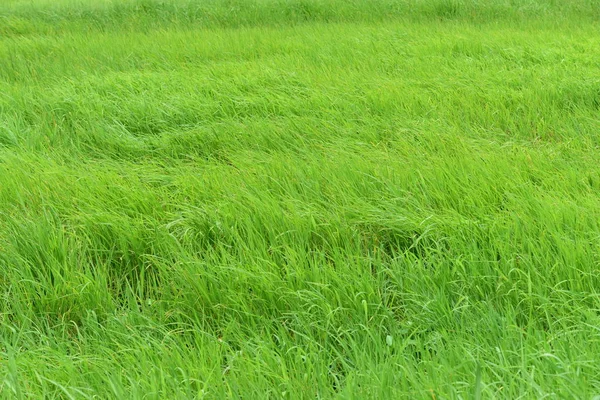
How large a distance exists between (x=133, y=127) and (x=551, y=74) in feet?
11.3

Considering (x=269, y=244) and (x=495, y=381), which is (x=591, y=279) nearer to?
(x=495, y=381)

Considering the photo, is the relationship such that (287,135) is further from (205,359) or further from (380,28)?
(380,28)

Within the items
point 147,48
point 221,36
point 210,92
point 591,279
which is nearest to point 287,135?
point 210,92

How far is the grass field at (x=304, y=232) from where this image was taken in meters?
1.61

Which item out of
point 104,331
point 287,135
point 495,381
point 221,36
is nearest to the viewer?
point 495,381

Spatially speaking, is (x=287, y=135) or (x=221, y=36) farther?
(x=221, y=36)

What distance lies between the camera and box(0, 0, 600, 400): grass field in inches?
63.5

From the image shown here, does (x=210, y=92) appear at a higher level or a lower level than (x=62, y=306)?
higher

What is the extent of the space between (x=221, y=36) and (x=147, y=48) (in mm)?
→ 1056

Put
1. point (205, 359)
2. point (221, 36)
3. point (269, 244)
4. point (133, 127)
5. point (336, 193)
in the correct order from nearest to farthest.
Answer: point (205, 359) → point (269, 244) → point (336, 193) → point (133, 127) → point (221, 36)

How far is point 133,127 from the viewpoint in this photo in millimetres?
4031

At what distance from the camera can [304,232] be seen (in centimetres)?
240

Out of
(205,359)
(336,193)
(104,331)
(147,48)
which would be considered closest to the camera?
(205,359)

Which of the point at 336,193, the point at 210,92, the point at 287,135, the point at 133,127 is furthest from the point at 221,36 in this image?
the point at 336,193
